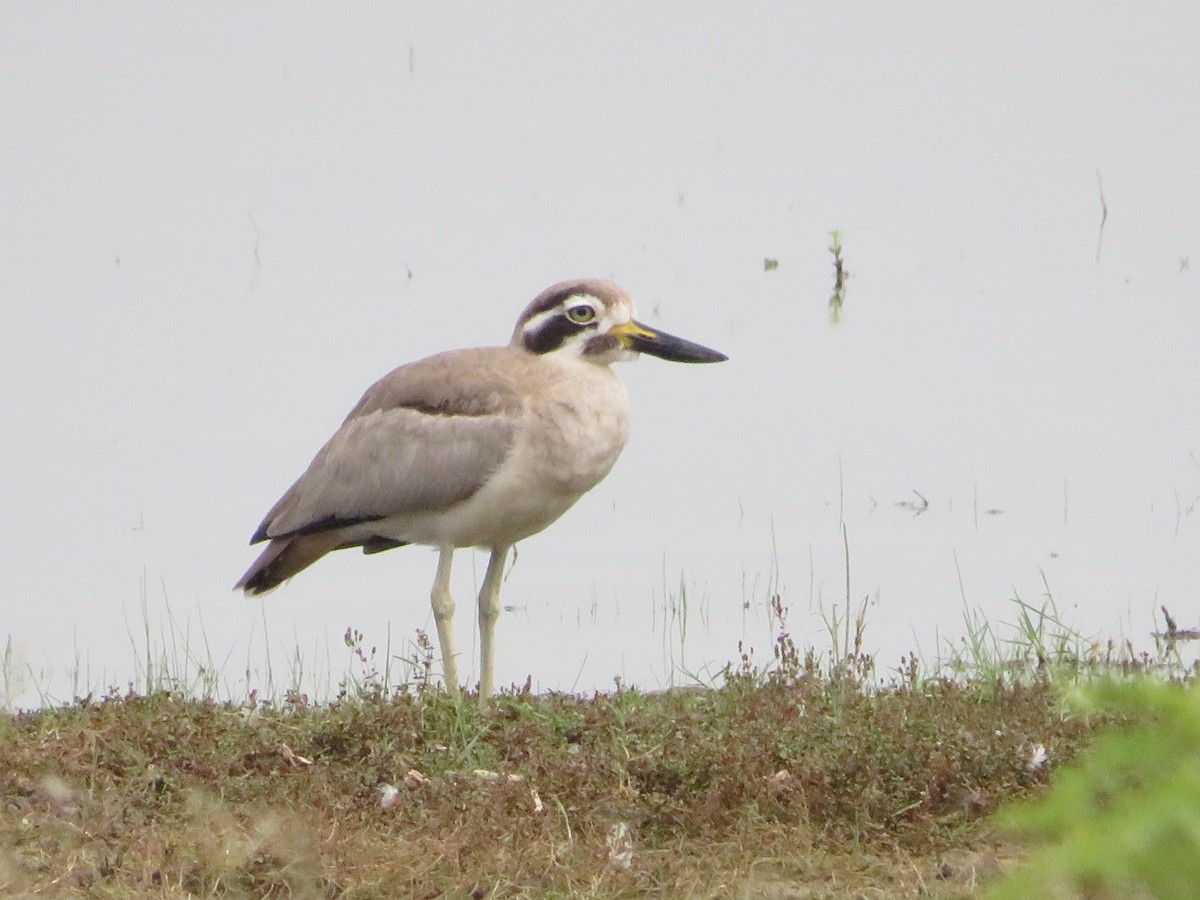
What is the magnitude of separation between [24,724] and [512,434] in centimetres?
213

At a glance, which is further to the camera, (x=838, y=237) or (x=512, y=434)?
(x=838, y=237)

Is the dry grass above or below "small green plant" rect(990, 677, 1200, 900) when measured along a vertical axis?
below

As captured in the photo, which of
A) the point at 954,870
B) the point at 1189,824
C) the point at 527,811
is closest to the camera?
the point at 1189,824

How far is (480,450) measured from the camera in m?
8.20

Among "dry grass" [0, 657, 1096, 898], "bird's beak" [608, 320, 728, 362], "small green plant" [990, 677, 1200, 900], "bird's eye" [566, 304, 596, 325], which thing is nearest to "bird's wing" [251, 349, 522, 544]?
"bird's eye" [566, 304, 596, 325]

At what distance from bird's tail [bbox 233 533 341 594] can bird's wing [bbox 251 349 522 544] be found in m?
0.06

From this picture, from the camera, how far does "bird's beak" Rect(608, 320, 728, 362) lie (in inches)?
340

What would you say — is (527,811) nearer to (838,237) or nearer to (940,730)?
(940,730)

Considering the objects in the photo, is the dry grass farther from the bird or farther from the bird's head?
the bird's head

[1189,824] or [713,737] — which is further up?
[1189,824]

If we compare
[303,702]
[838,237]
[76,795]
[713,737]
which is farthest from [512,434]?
[838,237]

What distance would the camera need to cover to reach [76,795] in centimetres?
629

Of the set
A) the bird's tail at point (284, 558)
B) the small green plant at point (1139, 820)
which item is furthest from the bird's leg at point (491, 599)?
the small green plant at point (1139, 820)

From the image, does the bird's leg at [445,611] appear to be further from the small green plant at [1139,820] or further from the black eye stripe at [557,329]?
the small green plant at [1139,820]
